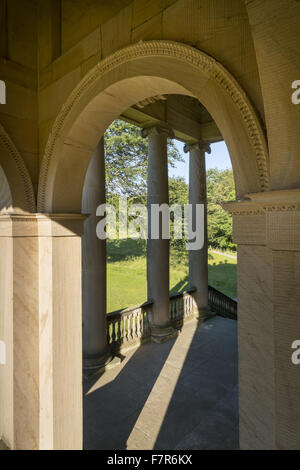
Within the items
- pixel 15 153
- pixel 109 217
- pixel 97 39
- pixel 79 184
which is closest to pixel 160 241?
pixel 79 184

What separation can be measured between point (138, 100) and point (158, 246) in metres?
20.2

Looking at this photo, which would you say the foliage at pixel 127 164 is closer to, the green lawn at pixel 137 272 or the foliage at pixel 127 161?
the foliage at pixel 127 161

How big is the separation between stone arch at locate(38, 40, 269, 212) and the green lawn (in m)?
41.0

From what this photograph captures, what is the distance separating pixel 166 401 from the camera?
19.2 metres

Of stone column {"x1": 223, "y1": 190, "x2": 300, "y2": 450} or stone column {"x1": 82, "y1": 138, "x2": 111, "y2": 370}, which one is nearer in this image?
stone column {"x1": 223, "y1": 190, "x2": 300, "y2": 450}

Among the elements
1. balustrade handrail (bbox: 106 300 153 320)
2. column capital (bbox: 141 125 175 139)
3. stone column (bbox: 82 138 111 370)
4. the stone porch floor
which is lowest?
the stone porch floor

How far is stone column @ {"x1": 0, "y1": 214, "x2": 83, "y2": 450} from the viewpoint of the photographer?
1272 cm

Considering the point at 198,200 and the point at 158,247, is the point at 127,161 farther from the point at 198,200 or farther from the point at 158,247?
the point at 158,247

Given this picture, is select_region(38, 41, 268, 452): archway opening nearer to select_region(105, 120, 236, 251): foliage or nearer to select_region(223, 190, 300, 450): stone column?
select_region(223, 190, 300, 450): stone column

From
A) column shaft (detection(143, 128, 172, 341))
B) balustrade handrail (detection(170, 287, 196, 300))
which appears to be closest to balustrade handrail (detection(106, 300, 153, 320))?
column shaft (detection(143, 128, 172, 341))

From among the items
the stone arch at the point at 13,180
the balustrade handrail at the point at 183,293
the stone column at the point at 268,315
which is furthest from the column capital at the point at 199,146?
the stone column at the point at 268,315

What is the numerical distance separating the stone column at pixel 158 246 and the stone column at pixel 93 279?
884 cm

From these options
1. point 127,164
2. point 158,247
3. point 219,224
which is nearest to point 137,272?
point 127,164

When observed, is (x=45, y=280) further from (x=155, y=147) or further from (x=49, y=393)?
(x=155, y=147)
